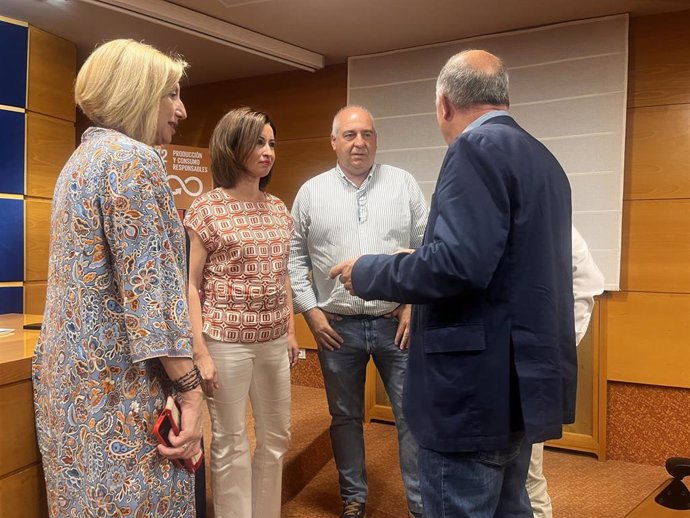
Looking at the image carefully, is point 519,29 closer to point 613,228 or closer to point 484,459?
point 613,228

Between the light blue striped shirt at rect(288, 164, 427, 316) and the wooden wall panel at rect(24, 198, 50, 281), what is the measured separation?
1.83 m

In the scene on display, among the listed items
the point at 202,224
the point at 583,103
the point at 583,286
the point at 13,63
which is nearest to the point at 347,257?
the point at 202,224

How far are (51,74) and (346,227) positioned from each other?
221 centimetres

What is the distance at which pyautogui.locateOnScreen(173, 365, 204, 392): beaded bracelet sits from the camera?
3.75 ft

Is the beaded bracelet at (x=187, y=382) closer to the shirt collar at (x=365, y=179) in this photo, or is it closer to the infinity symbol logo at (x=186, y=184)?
the shirt collar at (x=365, y=179)

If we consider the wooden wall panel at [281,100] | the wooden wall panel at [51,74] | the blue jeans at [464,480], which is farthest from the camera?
the wooden wall panel at [281,100]

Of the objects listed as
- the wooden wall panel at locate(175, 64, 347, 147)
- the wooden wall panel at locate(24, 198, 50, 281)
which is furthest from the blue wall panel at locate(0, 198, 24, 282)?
the wooden wall panel at locate(175, 64, 347, 147)

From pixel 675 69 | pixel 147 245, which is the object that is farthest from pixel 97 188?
pixel 675 69

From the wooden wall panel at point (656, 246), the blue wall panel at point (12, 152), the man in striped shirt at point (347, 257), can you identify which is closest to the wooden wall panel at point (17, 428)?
the man in striped shirt at point (347, 257)

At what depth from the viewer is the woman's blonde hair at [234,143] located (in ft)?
6.21

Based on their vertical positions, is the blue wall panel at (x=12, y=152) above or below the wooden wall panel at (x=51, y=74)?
below

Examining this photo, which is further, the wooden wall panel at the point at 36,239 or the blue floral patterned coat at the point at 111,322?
the wooden wall panel at the point at 36,239

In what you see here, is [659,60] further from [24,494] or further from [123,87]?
[24,494]

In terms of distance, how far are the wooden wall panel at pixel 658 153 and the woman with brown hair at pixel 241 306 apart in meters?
1.91
